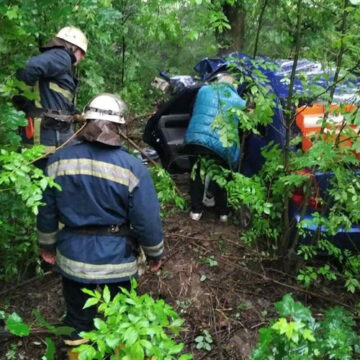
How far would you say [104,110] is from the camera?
2625 mm

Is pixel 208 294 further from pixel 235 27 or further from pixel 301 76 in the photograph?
pixel 235 27

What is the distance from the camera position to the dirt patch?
3195mm

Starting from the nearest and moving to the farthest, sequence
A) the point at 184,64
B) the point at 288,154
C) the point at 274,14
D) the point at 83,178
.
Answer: the point at 83,178 → the point at 288,154 → the point at 274,14 → the point at 184,64

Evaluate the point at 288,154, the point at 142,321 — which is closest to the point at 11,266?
the point at 142,321

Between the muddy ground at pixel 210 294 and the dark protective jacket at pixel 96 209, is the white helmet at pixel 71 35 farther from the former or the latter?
the muddy ground at pixel 210 294

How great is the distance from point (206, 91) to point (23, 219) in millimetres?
2393

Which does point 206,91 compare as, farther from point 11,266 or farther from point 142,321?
point 142,321

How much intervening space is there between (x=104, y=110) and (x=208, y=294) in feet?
6.48

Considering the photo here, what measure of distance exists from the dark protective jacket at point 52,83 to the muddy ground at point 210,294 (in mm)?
1293

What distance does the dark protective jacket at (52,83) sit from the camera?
3.56 meters

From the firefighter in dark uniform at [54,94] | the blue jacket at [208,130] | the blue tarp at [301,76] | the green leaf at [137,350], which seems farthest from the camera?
the blue jacket at [208,130]

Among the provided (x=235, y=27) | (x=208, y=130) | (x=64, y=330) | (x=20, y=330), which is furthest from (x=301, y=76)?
(x=235, y=27)

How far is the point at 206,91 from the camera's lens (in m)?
4.61

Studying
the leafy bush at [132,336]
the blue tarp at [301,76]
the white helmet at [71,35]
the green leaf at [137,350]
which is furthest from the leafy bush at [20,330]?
the white helmet at [71,35]
